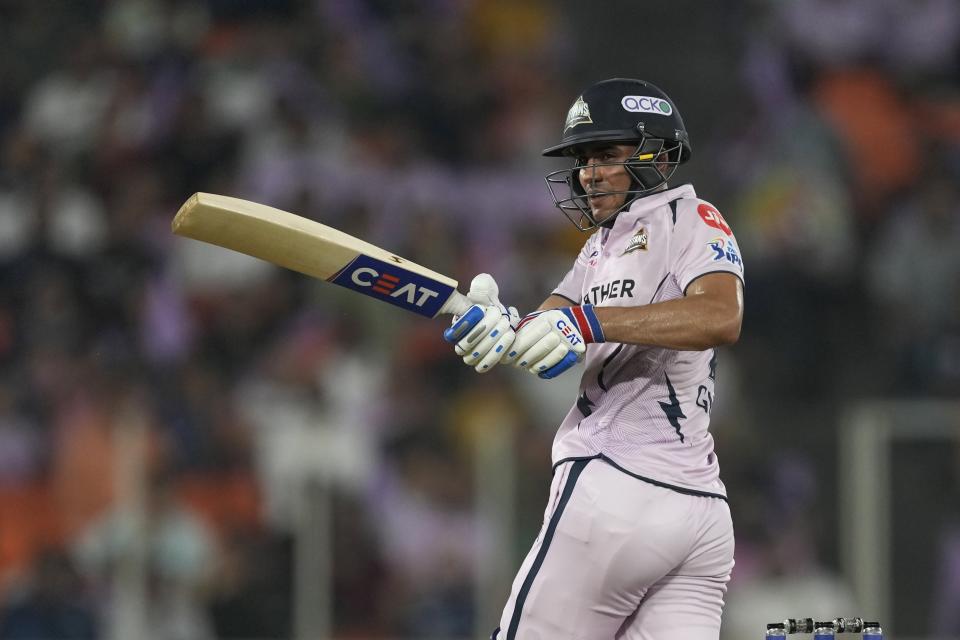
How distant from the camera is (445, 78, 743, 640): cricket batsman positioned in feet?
11.1

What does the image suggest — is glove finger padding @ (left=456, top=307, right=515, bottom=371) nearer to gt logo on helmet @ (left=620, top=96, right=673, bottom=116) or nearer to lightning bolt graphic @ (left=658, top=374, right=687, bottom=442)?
lightning bolt graphic @ (left=658, top=374, right=687, bottom=442)

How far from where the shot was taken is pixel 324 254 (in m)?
3.59

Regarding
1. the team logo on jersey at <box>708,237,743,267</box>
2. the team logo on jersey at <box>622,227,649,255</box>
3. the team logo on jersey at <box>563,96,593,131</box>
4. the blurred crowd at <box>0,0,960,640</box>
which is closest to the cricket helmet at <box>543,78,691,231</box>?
the team logo on jersey at <box>563,96,593,131</box>

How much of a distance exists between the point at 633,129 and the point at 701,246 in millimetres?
361

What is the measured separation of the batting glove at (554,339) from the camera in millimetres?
3359

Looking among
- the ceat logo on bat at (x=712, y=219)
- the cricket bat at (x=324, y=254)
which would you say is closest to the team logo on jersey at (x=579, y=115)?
the ceat logo on bat at (x=712, y=219)

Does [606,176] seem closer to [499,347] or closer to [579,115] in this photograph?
[579,115]

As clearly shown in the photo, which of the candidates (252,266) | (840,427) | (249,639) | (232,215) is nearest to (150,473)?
(249,639)

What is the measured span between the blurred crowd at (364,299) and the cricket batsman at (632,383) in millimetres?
3760

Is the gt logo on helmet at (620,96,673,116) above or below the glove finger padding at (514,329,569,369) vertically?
above

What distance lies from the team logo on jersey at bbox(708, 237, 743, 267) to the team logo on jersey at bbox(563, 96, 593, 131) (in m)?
0.45

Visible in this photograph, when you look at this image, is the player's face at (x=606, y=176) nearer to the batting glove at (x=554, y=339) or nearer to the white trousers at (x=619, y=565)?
the batting glove at (x=554, y=339)

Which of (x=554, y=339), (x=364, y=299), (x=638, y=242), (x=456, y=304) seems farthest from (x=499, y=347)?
(x=364, y=299)

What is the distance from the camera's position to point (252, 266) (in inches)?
346
